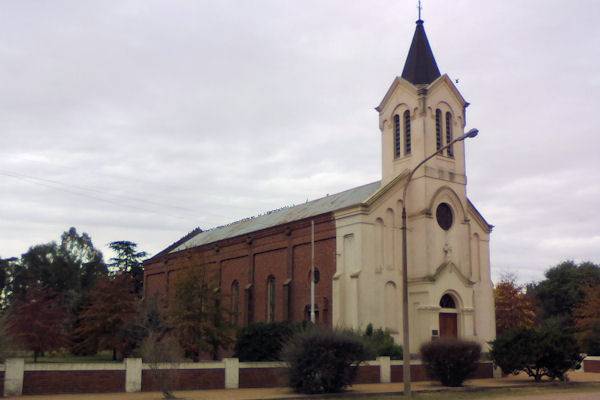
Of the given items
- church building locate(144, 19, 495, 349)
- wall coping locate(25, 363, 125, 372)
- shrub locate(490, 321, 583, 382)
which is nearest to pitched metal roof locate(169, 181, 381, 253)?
church building locate(144, 19, 495, 349)

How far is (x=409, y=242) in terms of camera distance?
40.5 m

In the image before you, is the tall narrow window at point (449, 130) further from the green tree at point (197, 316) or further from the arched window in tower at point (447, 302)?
the green tree at point (197, 316)

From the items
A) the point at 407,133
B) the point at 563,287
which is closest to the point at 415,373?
the point at 407,133

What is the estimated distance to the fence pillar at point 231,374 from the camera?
27391mm

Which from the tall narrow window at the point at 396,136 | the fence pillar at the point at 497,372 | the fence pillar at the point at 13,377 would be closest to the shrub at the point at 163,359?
the fence pillar at the point at 13,377

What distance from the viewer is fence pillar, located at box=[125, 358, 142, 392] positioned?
83.0 ft

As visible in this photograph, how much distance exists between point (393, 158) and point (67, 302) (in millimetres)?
47376

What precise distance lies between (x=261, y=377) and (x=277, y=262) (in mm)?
18671

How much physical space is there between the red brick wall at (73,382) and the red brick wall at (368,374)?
10.5 metres

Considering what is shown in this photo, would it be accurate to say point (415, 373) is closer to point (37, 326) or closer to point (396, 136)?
→ point (396, 136)

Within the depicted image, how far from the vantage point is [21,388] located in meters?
23.5

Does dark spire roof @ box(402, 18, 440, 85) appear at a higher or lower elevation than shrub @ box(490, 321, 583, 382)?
higher

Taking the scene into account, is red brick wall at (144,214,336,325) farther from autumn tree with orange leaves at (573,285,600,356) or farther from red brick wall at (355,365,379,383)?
autumn tree with orange leaves at (573,285,600,356)

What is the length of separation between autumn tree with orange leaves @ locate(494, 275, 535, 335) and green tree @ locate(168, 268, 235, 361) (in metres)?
33.0
